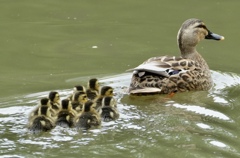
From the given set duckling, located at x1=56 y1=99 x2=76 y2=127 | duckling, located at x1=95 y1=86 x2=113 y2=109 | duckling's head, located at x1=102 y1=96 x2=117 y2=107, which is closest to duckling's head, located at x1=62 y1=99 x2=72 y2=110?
duckling, located at x1=56 y1=99 x2=76 y2=127

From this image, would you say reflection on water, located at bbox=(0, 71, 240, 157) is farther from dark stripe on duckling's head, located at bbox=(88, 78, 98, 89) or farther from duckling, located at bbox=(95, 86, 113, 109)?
dark stripe on duckling's head, located at bbox=(88, 78, 98, 89)

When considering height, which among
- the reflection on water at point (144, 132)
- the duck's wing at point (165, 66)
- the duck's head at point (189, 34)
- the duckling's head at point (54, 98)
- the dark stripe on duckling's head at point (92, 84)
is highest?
the duck's head at point (189, 34)

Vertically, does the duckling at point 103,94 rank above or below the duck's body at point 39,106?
above

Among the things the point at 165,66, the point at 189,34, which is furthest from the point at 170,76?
the point at 189,34

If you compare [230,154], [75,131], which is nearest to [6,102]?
[75,131]

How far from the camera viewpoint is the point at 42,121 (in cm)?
694

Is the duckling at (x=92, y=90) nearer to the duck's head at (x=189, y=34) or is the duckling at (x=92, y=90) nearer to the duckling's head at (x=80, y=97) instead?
the duckling's head at (x=80, y=97)

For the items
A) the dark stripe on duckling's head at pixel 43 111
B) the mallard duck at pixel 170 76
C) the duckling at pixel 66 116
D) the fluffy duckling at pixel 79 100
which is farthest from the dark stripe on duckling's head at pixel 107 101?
the mallard duck at pixel 170 76

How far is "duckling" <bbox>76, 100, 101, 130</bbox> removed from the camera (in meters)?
7.03

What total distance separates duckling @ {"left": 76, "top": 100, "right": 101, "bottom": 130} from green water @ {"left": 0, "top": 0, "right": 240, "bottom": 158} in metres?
0.10

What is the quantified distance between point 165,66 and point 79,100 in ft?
4.28

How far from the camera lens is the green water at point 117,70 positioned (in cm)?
661

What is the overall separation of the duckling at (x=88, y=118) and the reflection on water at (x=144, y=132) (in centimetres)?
7

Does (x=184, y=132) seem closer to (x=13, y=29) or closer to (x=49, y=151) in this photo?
(x=49, y=151)
